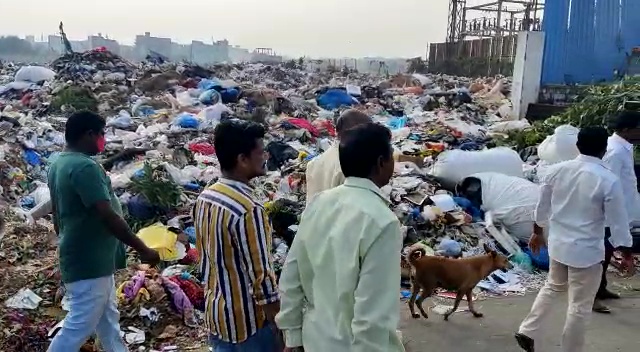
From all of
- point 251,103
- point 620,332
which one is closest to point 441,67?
point 251,103

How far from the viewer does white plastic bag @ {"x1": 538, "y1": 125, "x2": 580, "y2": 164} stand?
6773 millimetres

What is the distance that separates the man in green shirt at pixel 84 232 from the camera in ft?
9.28

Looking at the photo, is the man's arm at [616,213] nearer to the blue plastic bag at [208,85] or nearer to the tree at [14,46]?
the blue plastic bag at [208,85]

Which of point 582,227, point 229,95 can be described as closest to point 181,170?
point 582,227

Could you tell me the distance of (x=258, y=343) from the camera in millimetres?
2266

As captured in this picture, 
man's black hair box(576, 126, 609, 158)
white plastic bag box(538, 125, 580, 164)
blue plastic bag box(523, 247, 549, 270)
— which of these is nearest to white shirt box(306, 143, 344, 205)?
man's black hair box(576, 126, 609, 158)

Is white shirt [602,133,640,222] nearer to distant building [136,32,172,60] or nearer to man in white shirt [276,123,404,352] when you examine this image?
man in white shirt [276,123,404,352]

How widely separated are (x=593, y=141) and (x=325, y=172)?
1.46 meters

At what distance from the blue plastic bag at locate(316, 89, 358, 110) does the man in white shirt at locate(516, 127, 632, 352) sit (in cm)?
1131

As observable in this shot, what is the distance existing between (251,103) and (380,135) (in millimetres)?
11961

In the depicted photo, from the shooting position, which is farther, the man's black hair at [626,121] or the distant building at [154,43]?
the distant building at [154,43]

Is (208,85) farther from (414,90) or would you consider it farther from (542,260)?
(542,260)

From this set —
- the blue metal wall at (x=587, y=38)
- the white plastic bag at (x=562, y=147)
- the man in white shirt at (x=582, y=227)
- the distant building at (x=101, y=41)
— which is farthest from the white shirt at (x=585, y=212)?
the distant building at (x=101, y=41)

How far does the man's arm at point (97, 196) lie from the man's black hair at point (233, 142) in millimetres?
797
